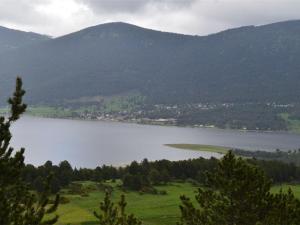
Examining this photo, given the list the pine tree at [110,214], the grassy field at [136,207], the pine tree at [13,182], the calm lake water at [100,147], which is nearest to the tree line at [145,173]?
the grassy field at [136,207]

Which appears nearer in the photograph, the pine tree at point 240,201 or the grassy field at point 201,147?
the pine tree at point 240,201

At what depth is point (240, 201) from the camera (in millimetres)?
17656

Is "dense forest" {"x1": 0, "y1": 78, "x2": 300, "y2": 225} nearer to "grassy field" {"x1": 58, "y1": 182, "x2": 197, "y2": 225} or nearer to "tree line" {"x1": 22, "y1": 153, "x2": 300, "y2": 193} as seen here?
"grassy field" {"x1": 58, "y1": 182, "x2": 197, "y2": 225}

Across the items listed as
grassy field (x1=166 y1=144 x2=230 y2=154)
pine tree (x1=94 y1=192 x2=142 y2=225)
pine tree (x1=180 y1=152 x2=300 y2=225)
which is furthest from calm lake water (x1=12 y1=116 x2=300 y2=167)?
pine tree (x1=94 y1=192 x2=142 y2=225)

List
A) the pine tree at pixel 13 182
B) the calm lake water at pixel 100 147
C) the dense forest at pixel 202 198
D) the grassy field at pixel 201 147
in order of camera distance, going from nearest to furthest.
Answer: the pine tree at pixel 13 182 < the dense forest at pixel 202 198 < the calm lake water at pixel 100 147 < the grassy field at pixel 201 147

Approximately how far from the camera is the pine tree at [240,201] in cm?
1698

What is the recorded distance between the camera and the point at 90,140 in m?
176

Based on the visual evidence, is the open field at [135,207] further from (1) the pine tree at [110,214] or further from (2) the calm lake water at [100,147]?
(2) the calm lake water at [100,147]

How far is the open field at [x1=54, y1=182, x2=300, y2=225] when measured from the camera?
5197 cm

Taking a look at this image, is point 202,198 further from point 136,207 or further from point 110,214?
point 136,207

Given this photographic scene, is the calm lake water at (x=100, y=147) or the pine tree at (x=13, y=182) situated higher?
the pine tree at (x=13, y=182)

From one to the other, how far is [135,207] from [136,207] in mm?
124

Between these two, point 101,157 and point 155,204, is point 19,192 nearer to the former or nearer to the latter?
point 155,204

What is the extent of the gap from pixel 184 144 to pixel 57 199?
162676 millimetres
